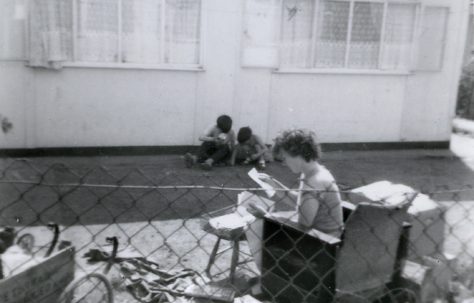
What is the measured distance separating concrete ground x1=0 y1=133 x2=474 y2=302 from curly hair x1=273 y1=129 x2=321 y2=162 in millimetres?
495

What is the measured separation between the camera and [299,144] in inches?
163

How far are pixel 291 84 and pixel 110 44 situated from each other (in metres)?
3.03

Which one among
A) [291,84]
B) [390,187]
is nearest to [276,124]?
[291,84]

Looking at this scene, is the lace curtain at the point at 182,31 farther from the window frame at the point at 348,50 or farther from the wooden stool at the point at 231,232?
the wooden stool at the point at 231,232

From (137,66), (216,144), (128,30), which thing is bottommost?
(216,144)

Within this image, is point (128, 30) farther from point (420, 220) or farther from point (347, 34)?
point (420, 220)

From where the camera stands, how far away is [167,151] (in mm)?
9562

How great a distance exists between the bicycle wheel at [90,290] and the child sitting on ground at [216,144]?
16.2 feet

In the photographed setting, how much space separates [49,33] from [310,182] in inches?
229

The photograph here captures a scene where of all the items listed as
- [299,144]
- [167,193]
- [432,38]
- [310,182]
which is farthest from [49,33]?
[432,38]

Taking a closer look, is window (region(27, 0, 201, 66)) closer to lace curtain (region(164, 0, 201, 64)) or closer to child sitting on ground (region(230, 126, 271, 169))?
lace curtain (region(164, 0, 201, 64))

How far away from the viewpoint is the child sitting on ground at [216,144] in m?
8.89

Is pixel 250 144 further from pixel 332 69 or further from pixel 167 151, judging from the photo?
pixel 332 69

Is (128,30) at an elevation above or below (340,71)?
above
